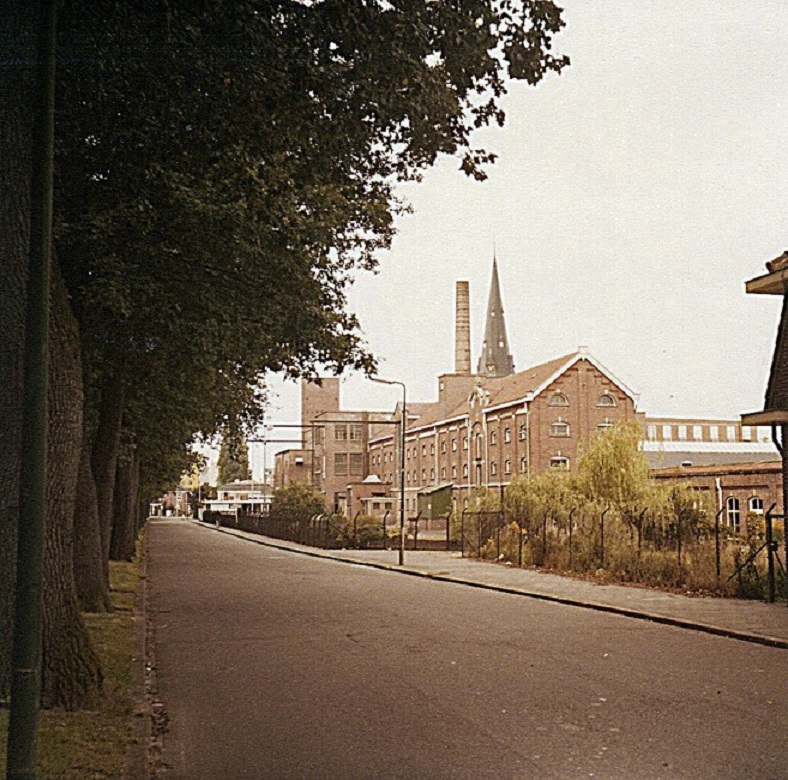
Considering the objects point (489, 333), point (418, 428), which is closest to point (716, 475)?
point (418, 428)

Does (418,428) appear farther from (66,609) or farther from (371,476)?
(66,609)

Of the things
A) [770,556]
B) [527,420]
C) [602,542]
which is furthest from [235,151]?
[527,420]

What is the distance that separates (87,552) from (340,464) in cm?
9758

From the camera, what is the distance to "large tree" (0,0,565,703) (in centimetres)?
1066

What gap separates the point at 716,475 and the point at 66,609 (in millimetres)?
39841

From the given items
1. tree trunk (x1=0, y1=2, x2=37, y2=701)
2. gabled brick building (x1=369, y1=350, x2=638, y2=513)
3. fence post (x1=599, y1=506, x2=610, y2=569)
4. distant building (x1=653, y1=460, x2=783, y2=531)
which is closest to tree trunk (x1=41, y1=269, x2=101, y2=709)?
tree trunk (x1=0, y1=2, x2=37, y2=701)

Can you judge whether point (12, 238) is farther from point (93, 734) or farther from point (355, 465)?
point (355, 465)

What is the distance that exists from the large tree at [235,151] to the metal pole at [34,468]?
316 cm

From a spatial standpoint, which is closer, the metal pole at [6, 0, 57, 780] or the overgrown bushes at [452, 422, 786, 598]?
the metal pole at [6, 0, 57, 780]

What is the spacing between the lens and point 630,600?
2230 cm

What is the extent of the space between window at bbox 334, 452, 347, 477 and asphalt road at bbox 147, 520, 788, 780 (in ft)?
311

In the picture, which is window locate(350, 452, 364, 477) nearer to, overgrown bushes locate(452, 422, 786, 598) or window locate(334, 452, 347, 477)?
window locate(334, 452, 347, 477)

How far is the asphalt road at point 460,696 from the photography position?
809cm

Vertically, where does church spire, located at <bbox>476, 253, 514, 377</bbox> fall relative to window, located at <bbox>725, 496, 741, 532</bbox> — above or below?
above
